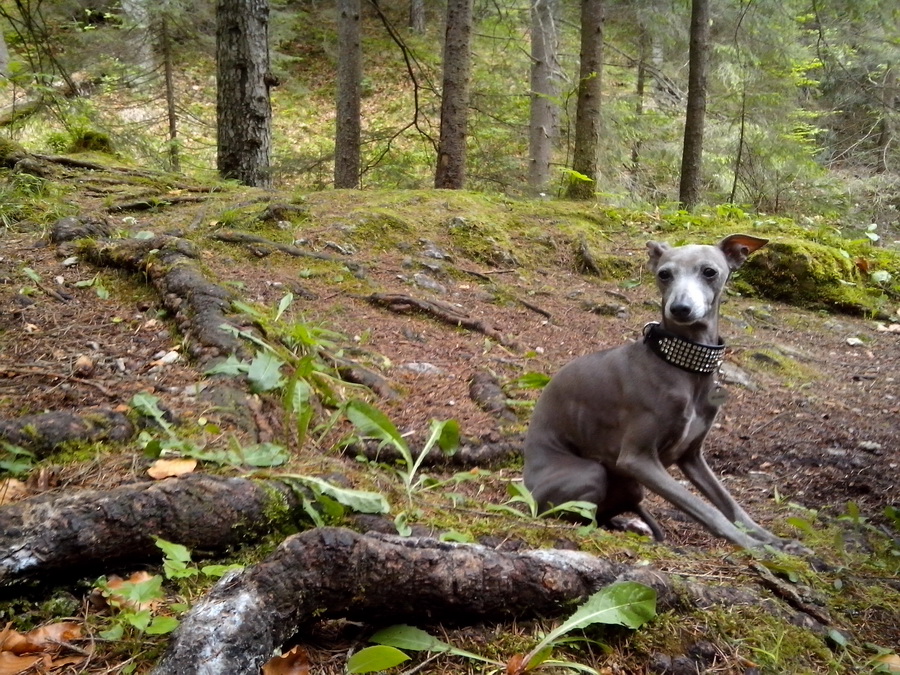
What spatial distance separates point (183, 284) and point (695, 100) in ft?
29.7

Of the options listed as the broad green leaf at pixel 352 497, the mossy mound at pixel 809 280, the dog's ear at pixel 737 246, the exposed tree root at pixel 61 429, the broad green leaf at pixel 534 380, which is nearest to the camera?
the broad green leaf at pixel 352 497

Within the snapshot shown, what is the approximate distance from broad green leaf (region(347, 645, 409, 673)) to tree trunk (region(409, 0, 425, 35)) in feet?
78.5

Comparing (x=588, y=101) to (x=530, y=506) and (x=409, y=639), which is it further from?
(x=409, y=639)

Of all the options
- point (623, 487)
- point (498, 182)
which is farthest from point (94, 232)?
point (498, 182)

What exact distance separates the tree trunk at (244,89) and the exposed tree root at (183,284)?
408 cm

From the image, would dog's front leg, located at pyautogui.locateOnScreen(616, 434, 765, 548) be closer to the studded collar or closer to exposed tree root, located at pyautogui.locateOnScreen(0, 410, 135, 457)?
the studded collar

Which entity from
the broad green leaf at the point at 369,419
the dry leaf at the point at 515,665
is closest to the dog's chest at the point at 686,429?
the broad green leaf at the point at 369,419

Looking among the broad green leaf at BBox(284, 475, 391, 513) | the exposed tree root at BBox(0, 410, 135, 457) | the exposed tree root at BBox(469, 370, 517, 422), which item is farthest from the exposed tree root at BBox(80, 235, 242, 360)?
the exposed tree root at BBox(469, 370, 517, 422)

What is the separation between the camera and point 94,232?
5.84m

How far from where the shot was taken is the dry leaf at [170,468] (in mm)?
2379

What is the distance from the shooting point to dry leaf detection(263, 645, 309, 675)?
1.70m

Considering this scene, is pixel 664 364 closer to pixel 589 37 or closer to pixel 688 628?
pixel 688 628

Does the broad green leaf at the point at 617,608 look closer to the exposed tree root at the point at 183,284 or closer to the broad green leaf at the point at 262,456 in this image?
the broad green leaf at the point at 262,456

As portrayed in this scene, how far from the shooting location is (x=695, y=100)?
10.9 m
